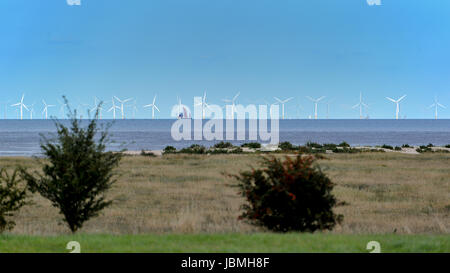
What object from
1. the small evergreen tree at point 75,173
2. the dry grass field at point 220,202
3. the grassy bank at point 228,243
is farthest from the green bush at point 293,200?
the small evergreen tree at point 75,173

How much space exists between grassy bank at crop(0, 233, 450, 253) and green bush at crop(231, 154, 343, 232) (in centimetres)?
186

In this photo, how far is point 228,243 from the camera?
1046cm

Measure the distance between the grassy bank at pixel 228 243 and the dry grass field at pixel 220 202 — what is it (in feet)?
7.90

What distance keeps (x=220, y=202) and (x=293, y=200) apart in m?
10.4

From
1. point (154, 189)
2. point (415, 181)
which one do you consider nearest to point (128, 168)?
point (154, 189)

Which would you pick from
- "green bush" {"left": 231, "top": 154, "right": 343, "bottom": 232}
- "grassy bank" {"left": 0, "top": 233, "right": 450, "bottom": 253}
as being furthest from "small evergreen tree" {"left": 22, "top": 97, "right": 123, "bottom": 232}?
"green bush" {"left": 231, "top": 154, "right": 343, "bottom": 232}

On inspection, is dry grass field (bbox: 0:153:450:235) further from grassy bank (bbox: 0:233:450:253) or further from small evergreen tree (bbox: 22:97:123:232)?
grassy bank (bbox: 0:233:450:253)

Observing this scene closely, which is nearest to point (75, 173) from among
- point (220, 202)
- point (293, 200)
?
point (293, 200)

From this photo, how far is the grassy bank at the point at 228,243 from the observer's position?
32.2ft

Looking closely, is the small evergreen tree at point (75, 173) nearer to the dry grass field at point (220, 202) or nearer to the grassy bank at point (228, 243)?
the dry grass field at point (220, 202)

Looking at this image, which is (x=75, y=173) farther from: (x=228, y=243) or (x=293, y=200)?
(x=293, y=200)

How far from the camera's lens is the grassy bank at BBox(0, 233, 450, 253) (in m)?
9.83

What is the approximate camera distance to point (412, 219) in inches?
733
